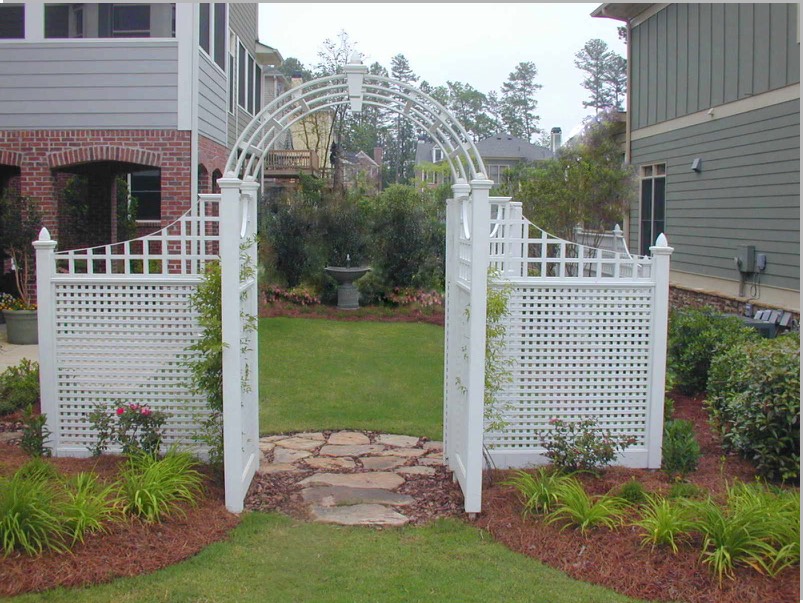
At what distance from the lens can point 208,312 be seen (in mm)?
5000

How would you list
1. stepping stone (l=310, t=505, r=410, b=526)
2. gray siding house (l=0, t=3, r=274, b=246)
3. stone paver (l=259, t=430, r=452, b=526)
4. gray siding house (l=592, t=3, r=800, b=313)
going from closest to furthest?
stepping stone (l=310, t=505, r=410, b=526)
stone paver (l=259, t=430, r=452, b=526)
gray siding house (l=592, t=3, r=800, b=313)
gray siding house (l=0, t=3, r=274, b=246)

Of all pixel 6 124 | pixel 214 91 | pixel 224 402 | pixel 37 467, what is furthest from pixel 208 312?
pixel 214 91

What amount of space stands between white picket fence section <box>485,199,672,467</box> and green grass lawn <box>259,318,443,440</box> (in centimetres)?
148

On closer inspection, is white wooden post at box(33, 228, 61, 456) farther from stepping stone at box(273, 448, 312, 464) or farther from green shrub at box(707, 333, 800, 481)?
green shrub at box(707, 333, 800, 481)

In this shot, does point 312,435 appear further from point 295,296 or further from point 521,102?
point 521,102

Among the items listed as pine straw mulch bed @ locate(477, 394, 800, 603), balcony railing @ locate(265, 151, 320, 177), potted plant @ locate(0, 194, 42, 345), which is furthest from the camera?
balcony railing @ locate(265, 151, 320, 177)

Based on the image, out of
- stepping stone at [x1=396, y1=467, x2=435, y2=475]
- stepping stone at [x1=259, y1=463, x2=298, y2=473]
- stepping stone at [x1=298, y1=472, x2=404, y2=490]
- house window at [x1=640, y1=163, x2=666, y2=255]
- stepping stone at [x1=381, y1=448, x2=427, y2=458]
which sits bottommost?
stepping stone at [x1=298, y1=472, x2=404, y2=490]

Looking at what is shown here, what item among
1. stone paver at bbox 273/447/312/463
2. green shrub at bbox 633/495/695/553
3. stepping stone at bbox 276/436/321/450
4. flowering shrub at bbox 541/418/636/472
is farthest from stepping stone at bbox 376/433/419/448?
green shrub at bbox 633/495/695/553

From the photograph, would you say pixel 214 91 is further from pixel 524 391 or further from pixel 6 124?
pixel 524 391

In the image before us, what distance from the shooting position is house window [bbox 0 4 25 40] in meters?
11.4

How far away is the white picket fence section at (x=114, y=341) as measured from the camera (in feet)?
17.6

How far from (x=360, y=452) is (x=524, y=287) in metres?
1.88

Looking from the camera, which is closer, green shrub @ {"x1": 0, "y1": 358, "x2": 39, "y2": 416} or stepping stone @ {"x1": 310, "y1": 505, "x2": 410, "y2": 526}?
stepping stone @ {"x1": 310, "y1": 505, "x2": 410, "y2": 526}

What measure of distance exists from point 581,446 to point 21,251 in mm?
8133
